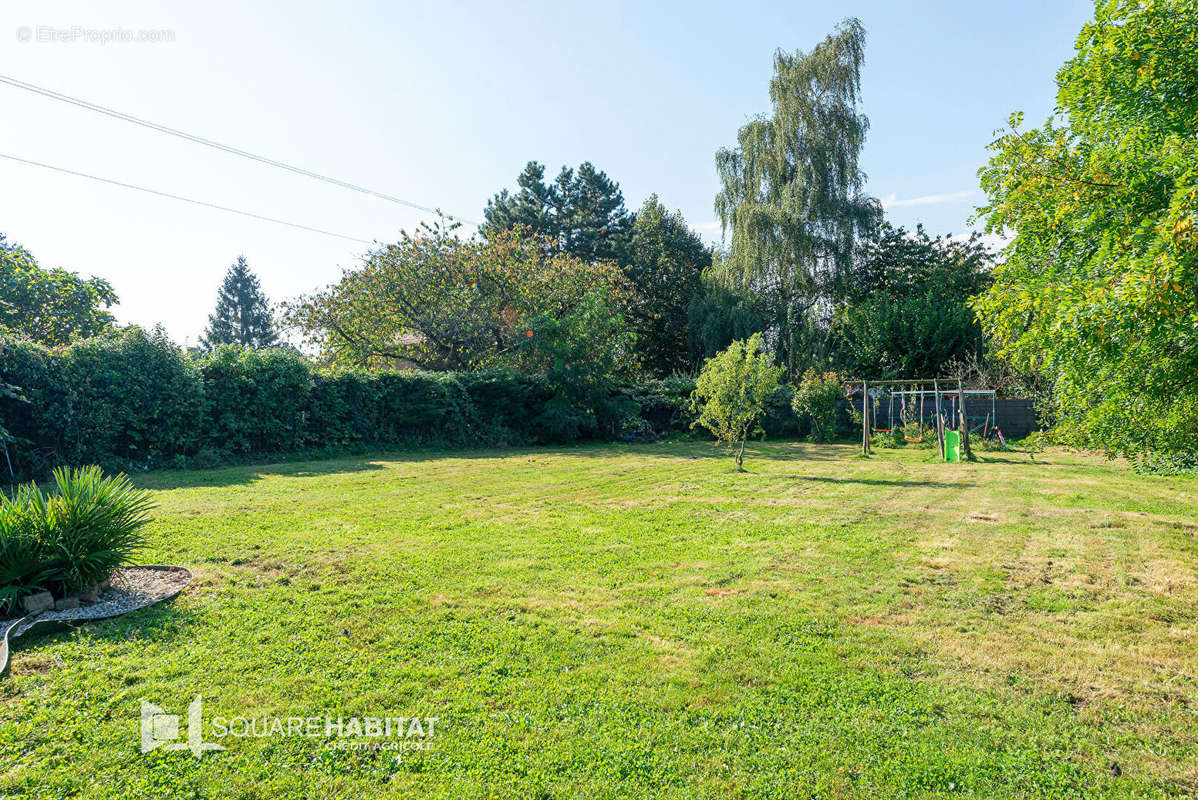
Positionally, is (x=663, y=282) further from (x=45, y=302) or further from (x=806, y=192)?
(x=45, y=302)

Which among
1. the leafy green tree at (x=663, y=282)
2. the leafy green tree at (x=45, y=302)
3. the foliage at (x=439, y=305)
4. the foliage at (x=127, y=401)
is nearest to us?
the foliage at (x=127, y=401)

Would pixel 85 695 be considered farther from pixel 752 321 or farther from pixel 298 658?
pixel 752 321

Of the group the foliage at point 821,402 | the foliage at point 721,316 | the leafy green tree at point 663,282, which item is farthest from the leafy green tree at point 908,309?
the leafy green tree at point 663,282

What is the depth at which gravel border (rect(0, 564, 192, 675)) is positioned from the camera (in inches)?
143

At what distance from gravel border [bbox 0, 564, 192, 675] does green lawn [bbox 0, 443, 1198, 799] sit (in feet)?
0.53

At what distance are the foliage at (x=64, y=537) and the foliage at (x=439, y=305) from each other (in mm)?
15454

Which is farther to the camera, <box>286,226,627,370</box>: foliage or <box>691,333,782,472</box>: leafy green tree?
<box>286,226,627,370</box>: foliage

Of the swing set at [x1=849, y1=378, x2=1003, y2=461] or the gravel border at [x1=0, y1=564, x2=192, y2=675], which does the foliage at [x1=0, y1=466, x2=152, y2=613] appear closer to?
the gravel border at [x1=0, y1=564, x2=192, y2=675]

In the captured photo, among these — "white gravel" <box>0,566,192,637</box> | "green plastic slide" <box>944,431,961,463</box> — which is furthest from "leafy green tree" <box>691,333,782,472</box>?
"white gravel" <box>0,566,192,637</box>

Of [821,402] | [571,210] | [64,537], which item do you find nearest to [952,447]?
[821,402]

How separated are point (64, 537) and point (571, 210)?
34608mm

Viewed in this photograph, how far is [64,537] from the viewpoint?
422 centimetres

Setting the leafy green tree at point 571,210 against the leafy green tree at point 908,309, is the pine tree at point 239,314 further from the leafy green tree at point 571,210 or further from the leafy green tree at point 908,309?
the leafy green tree at point 908,309

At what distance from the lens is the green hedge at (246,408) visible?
35.3 feet
